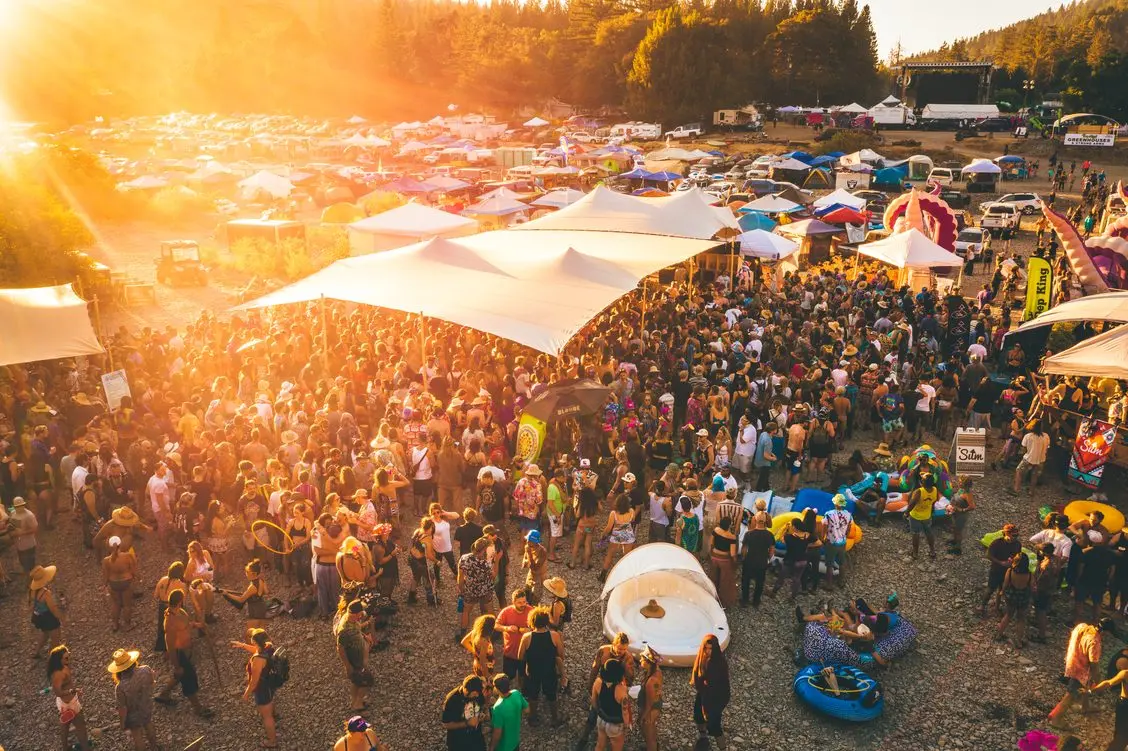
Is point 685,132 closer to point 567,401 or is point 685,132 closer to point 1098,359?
point 1098,359

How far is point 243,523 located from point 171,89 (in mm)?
109403

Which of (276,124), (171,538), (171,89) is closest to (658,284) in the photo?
(171,538)

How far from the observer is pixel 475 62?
81.6 metres

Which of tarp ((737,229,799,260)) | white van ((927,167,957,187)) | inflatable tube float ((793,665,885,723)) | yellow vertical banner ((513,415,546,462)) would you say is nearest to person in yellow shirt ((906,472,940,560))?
inflatable tube float ((793,665,885,723))

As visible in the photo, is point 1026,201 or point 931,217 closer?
point 931,217

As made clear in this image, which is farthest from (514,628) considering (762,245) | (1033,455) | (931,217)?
(931,217)

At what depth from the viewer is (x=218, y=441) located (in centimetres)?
886

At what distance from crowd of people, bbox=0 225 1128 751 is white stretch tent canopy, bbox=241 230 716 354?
928 millimetres

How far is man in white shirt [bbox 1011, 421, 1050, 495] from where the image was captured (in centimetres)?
988

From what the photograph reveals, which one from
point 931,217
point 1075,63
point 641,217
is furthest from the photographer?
point 1075,63

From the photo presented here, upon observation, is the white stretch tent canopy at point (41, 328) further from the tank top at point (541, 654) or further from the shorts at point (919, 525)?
the shorts at point (919, 525)

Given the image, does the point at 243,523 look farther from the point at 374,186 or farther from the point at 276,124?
the point at 276,124

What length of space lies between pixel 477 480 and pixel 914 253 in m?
12.8

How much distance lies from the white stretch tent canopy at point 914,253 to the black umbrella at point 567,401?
34.0 feet
